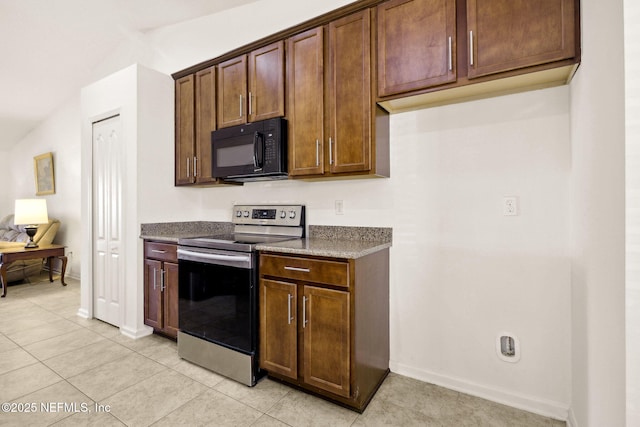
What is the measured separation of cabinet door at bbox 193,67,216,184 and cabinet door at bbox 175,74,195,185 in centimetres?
7

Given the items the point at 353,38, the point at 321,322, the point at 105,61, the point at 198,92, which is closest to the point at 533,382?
the point at 321,322

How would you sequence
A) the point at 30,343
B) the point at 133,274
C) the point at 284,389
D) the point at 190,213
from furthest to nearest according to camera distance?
the point at 190,213 < the point at 133,274 < the point at 30,343 < the point at 284,389

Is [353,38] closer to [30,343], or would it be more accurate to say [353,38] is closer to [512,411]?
[512,411]

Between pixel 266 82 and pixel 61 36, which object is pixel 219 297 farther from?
pixel 61 36

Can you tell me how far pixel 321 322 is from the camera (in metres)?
1.84

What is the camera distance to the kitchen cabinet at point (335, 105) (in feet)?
6.66

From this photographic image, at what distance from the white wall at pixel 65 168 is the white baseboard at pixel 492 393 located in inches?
198

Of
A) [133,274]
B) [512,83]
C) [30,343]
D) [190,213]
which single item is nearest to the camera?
[512,83]

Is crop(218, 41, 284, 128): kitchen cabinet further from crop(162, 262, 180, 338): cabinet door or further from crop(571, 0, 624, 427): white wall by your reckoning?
crop(571, 0, 624, 427): white wall

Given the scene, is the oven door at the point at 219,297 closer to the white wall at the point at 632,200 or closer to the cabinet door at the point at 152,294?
the cabinet door at the point at 152,294

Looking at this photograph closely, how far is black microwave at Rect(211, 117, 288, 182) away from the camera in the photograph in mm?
2342

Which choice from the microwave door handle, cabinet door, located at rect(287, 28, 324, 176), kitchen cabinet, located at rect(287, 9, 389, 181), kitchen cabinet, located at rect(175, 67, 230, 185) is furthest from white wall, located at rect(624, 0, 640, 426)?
kitchen cabinet, located at rect(175, 67, 230, 185)

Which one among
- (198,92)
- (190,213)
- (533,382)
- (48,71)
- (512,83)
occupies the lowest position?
(533,382)

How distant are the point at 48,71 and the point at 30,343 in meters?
3.97
